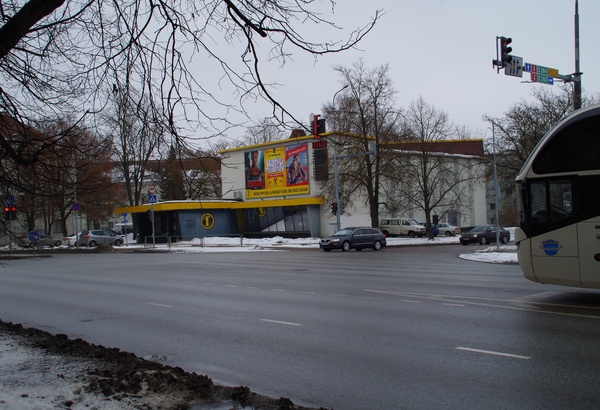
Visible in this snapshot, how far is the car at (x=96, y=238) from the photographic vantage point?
50375 mm

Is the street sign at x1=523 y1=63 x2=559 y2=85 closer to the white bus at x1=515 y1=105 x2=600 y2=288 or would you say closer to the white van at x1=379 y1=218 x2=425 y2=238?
the white bus at x1=515 y1=105 x2=600 y2=288

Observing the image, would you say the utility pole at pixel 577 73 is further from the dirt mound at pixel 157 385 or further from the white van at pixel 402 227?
the white van at pixel 402 227

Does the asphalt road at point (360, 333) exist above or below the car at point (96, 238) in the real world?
below

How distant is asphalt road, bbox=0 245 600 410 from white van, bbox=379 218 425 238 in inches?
1527

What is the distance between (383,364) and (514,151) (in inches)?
1403

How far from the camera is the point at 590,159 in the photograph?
36.3 feet

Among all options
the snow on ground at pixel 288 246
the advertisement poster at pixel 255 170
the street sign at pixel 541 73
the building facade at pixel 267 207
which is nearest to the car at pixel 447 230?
the building facade at pixel 267 207

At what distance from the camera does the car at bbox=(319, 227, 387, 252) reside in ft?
116

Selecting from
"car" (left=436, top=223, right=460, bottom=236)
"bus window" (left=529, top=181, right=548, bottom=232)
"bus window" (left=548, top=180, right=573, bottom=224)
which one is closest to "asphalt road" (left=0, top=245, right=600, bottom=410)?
"bus window" (left=529, top=181, right=548, bottom=232)

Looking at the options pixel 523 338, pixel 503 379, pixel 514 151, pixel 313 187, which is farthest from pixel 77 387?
pixel 313 187

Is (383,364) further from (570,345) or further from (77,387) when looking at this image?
(77,387)

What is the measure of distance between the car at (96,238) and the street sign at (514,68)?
41879 mm

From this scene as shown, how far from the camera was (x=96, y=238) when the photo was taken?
5088 cm

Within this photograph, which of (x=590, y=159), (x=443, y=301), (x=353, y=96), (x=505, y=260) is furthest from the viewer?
(x=353, y=96)
